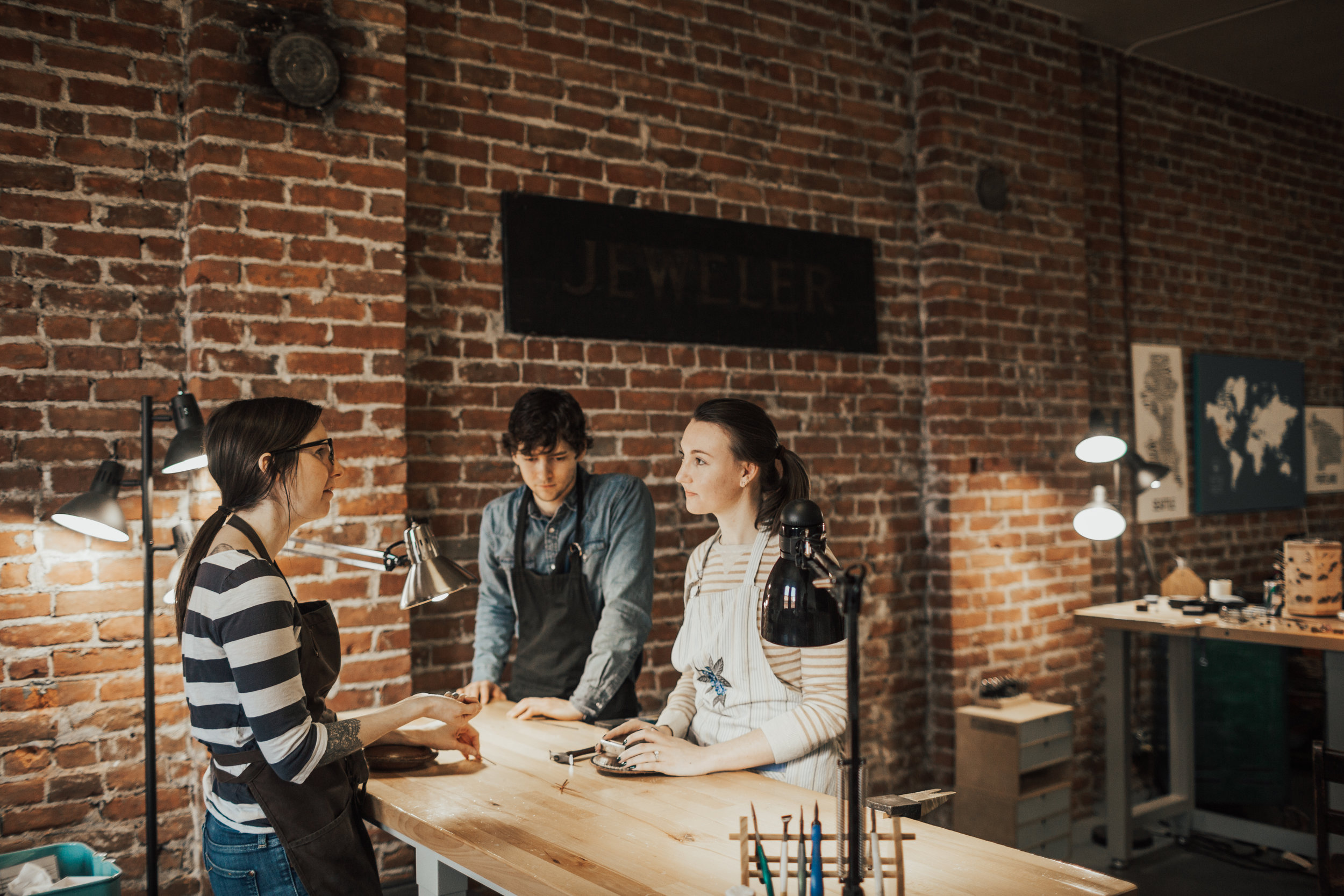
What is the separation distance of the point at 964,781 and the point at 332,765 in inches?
115

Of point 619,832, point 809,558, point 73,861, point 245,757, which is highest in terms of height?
point 809,558

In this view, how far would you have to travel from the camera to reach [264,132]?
2.81 metres

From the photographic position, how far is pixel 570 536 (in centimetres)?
288

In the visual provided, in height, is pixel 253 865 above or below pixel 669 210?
below

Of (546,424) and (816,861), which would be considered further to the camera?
(546,424)

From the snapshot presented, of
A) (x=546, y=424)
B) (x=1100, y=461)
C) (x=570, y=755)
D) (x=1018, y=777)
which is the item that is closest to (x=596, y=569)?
(x=546, y=424)

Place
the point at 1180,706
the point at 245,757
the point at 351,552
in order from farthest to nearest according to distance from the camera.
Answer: the point at 1180,706
the point at 351,552
the point at 245,757

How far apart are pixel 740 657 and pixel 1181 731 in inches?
117

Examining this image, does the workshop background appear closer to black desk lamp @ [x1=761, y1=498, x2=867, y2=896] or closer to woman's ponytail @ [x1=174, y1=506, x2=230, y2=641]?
woman's ponytail @ [x1=174, y1=506, x2=230, y2=641]

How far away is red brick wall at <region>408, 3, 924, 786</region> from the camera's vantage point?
3.29m

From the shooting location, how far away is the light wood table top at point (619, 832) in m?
1.56

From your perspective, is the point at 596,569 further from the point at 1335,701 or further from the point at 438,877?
the point at 1335,701

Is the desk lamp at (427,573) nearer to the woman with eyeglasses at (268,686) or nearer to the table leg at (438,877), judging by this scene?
the woman with eyeglasses at (268,686)

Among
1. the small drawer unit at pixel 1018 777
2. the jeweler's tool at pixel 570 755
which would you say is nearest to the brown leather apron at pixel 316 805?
the jeweler's tool at pixel 570 755
